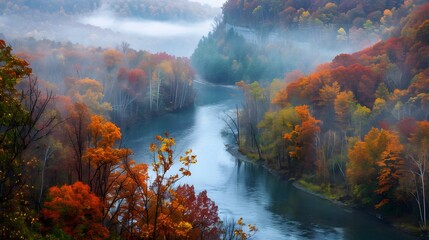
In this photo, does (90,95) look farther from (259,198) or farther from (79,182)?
(79,182)

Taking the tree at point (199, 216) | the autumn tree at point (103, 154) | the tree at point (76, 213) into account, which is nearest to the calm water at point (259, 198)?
the tree at point (199, 216)

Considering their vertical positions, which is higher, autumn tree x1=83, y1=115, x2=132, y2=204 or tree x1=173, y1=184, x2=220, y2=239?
autumn tree x1=83, y1=115, x2=132, y2=204

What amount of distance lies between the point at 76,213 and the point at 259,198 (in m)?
26.8

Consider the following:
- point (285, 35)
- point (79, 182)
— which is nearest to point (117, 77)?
point (285, 35)

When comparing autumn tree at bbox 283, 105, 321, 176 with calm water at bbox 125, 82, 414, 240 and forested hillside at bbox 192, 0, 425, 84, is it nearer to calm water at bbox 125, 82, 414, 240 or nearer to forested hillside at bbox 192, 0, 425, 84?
calm water at bbox 125, 82, 414, 240

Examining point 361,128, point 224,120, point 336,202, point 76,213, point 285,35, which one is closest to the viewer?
point 76,213

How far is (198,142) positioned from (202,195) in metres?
40.2

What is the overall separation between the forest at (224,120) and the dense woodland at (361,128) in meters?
0.15

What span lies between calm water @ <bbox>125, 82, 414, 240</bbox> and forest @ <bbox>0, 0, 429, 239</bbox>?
→ 5.57 feet

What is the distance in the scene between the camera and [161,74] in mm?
102188

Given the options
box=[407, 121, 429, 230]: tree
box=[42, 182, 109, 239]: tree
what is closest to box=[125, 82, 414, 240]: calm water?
box=[407, 121, 429, 230]: tree

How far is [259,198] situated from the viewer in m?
53.6

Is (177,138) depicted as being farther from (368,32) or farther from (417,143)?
(368,32)

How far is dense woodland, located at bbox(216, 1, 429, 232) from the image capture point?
47.6 meters
